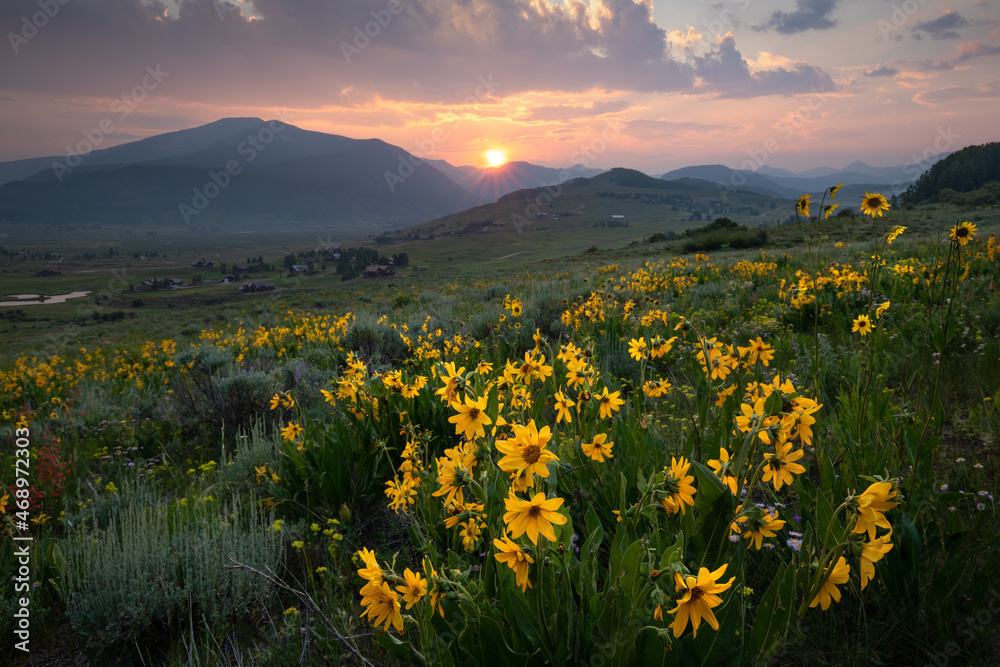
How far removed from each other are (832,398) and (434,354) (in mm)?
3219

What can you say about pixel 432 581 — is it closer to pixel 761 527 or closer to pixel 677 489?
pixel 677 489

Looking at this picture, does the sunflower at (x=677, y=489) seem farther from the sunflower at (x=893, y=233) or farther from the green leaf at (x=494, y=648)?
the sunflower at (x=893, y=233)

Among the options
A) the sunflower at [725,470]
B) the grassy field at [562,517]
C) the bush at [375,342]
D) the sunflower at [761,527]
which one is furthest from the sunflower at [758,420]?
the bush at [375,342]

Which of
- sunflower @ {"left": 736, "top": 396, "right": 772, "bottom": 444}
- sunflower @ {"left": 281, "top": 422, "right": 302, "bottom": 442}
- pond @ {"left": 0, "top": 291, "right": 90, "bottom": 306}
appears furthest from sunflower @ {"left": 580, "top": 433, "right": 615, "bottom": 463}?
pond @ {"left": 0, "top": 291, "right": 90, "bottom": 306}

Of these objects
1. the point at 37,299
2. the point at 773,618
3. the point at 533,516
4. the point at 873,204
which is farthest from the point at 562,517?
the point at 37,299

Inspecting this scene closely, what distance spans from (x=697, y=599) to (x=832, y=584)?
19.1 inches

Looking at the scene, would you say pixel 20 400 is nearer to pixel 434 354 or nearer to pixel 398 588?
pixel 434 354

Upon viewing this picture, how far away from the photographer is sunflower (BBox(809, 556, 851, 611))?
1.26m

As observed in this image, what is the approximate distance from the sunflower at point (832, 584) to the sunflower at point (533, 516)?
2.44ft

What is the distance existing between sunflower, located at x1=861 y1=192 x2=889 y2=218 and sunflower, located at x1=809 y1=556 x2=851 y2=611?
2.11 metres

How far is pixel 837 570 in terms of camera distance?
1260mm

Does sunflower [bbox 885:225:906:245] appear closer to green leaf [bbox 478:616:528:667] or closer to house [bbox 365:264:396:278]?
green leaf [bbox 478:616:528:667]

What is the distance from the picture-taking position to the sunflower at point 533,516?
1.18 meters

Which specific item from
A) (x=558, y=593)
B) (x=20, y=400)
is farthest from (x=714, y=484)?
(x=20, y=400)
